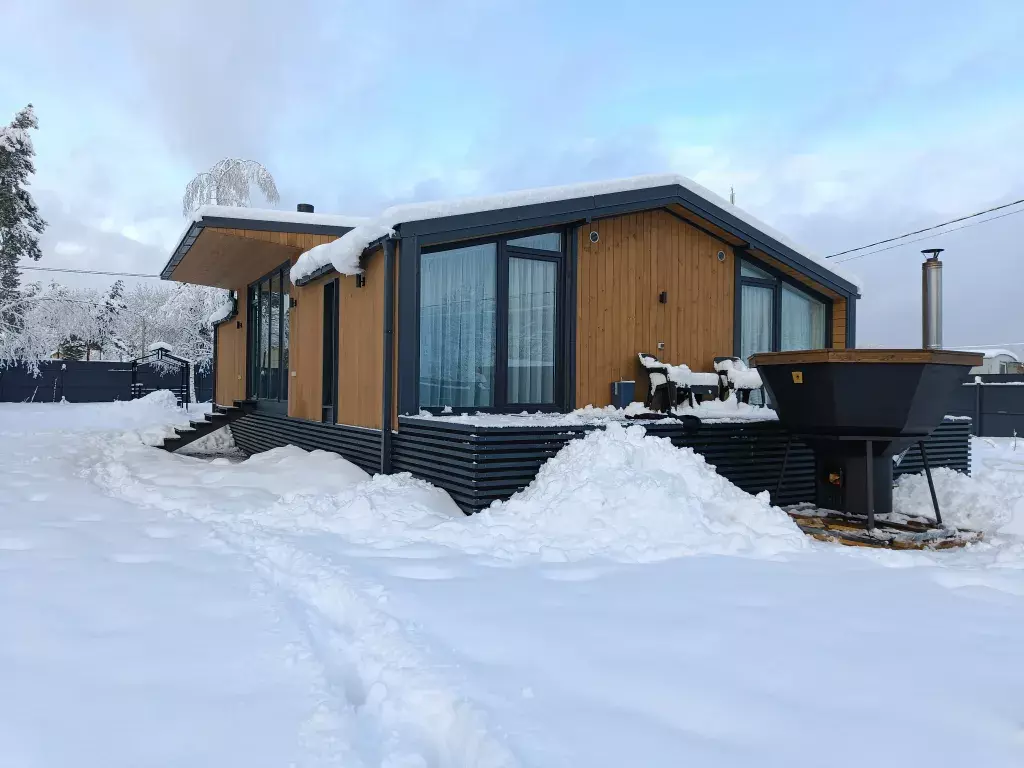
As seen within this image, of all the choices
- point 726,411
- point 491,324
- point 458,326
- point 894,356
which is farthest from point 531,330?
point 894,356

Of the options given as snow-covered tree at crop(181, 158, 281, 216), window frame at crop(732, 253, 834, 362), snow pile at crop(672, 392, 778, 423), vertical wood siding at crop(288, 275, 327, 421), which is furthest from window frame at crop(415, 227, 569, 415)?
snow-covered tree at crop(181, 158, 281, 216)

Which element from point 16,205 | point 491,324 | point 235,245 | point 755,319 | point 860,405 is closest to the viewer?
point 860,405

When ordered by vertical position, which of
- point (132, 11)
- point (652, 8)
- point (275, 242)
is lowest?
point (275, 242)

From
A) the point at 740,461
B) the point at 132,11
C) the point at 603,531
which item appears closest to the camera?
the point at 603,531

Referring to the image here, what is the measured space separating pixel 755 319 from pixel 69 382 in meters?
23.9

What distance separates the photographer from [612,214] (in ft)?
26.0

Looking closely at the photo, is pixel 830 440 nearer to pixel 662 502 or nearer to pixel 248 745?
pixel 662 502

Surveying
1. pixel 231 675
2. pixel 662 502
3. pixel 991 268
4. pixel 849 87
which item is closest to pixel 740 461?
pixel 662 502

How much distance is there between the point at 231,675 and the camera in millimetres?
2676

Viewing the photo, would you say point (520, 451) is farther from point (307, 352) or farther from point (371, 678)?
point (307, 352)

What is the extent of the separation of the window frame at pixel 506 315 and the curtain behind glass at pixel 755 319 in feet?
8.87

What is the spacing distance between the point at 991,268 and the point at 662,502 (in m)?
22.2

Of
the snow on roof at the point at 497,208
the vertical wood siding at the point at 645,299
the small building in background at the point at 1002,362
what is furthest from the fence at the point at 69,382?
the small building in background at the point at 1002,362

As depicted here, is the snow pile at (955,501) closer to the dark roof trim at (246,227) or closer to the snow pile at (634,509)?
the snow pile at (634,509)
